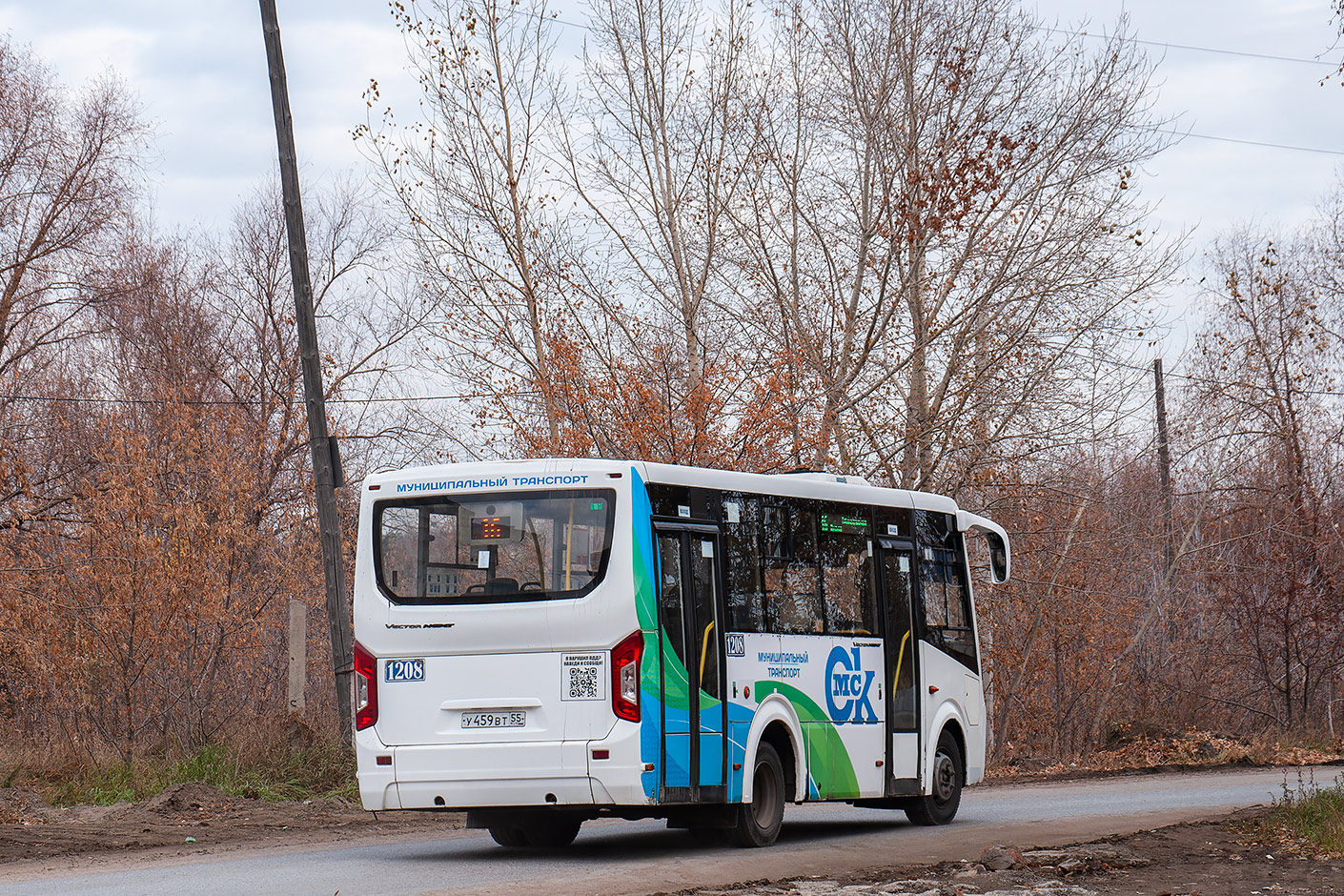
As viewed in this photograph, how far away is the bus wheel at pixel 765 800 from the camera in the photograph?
12.8 m

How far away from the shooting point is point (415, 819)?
53.9 feet

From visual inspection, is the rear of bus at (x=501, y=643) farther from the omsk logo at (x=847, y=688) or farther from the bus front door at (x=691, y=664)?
the omsk logo at (x=847, y=688)

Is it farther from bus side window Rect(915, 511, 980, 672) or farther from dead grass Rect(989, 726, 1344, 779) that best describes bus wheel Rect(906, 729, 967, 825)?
dead grass Rect(989, 726, 1344, 779)

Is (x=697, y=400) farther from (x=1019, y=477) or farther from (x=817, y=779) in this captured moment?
(x=817, y=779)

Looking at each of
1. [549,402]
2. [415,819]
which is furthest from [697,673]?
[549,402]

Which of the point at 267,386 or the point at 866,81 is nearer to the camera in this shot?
the point at 866,81

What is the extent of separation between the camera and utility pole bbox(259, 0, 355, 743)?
58.6 feet

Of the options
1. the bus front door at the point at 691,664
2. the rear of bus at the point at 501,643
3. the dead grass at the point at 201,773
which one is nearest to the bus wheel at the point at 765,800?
the bus front door at the point at 691,664

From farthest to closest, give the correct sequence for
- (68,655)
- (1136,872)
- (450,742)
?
(68,655) → (450,742) → (1136,872)

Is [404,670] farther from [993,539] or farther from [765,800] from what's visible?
[993,539]

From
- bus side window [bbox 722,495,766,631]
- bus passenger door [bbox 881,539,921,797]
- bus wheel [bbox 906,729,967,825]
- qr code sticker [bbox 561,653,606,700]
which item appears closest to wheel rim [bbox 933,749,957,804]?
bus wheel [bbox 906,729,967,825]

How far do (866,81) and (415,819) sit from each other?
50.8 feet

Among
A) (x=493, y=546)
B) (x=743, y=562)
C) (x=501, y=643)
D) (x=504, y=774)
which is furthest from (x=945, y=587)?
(x=504, y=774)

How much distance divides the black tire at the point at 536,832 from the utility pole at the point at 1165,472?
19.1m
